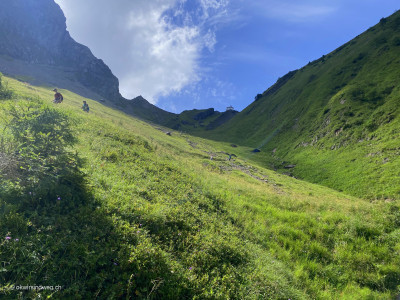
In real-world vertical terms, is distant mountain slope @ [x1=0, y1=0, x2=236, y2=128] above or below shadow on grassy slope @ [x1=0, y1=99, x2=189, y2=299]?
above

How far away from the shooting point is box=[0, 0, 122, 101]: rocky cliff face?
139 meters

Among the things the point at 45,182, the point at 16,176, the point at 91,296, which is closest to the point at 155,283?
the point at 91,296

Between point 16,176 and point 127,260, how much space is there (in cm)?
499

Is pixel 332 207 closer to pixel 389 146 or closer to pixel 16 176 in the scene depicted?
pixel 16 176

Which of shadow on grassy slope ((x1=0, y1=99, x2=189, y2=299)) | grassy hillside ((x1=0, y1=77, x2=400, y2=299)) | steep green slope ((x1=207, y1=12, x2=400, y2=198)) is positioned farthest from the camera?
steep green slope ((x1=207, y1=12, x2=400, y2=198))

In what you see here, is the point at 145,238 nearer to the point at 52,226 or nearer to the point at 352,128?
the point at 52,226

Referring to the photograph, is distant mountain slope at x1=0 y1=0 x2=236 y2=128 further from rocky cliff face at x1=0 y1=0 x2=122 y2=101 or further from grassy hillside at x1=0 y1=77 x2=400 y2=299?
grassy hillside at x1=0 y1=77 x2=400 y2=299

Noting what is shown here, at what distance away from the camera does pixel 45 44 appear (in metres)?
168

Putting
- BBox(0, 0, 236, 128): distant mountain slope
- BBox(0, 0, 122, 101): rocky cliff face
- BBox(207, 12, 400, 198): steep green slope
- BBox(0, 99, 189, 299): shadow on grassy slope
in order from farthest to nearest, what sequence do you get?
BBox(0, 0, 122, 101): rocky cliff face < BBox(0, 0, 236, 128): distant mountain slope < BBox(207, 12, 400, 198): steep green slope < BBox(0, 99, 189, 299): shadow on grassy slope

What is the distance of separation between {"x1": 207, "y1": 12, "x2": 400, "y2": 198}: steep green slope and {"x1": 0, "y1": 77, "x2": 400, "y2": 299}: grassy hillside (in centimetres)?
2391

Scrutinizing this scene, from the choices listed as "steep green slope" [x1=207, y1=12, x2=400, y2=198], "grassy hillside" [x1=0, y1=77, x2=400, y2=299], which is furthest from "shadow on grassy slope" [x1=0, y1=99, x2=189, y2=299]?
"steep green slope" [x1=207, y1=12, x2=400, y2=198]

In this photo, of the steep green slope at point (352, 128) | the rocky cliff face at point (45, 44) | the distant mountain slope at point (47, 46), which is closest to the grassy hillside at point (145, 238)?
the steep green slope at point (352, 128)

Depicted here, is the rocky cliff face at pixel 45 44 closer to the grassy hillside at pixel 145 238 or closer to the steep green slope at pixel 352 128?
the steep green slope at pixel 352 128

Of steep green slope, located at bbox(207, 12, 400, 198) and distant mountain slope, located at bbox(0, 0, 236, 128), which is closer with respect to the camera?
steep green slope, located at bbox(207, 12, 400, 198)
